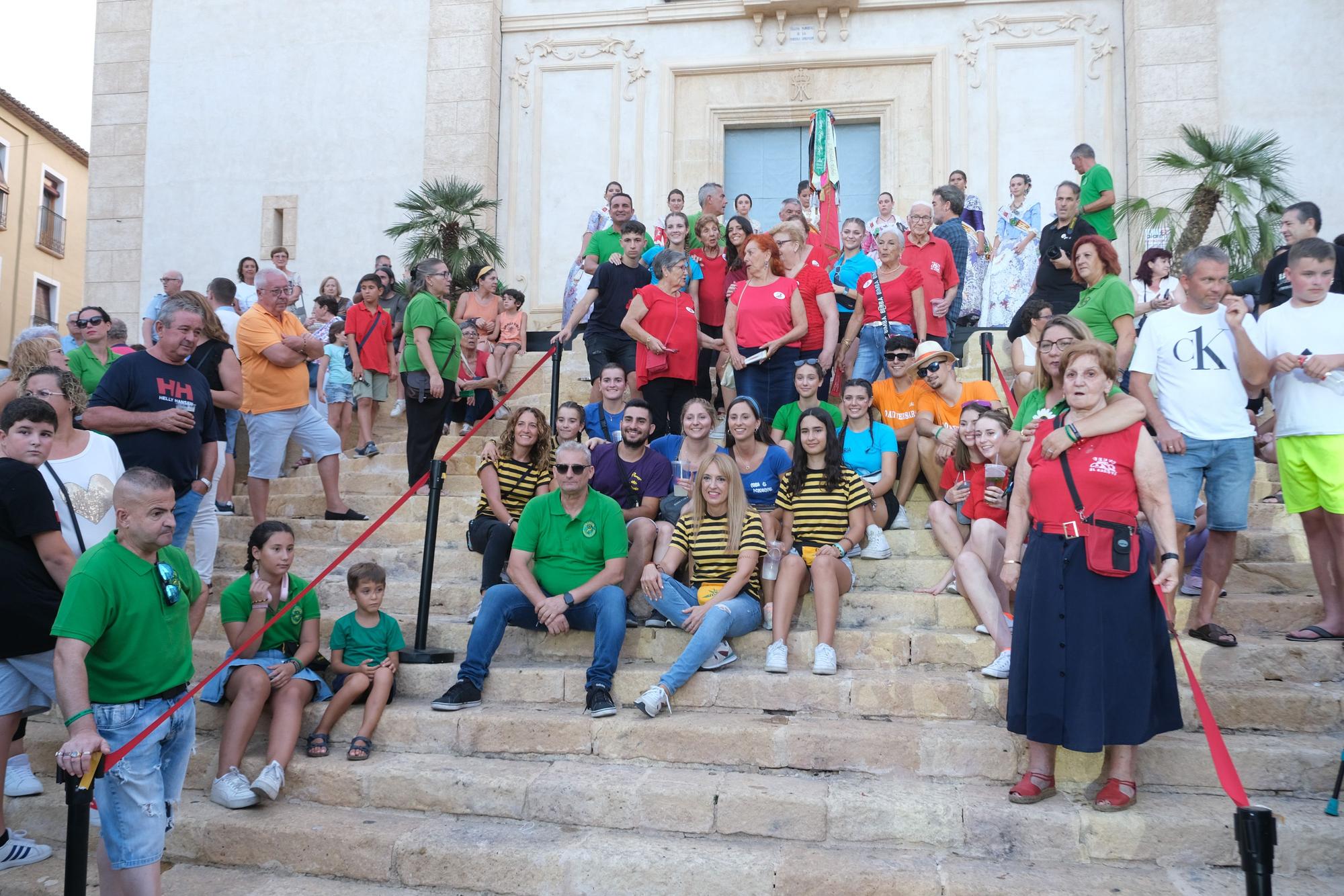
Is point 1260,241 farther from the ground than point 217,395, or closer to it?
farther from the ground

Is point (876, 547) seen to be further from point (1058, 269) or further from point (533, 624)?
point (1058, 269)

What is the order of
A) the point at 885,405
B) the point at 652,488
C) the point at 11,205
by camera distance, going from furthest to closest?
the point at 11,205 < the point at 885,405 < the point at 652,488

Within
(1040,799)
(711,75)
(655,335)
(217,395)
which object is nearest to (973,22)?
(711,75)

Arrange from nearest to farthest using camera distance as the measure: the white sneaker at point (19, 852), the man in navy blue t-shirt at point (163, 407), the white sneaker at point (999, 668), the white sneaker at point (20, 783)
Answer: the white sneaker at point (19, 852) < the white sneaker at point (20, 783) < the white sneaker at point (999, 668) < the man in navy blue t-shirt at point (163, 407)

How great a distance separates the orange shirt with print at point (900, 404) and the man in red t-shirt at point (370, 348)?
4727mm

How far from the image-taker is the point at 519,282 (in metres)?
14.7

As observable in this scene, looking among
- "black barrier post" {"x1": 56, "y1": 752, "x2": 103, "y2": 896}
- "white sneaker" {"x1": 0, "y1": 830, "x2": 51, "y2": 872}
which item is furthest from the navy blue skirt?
"white sneaker" {"x1": 0, "y1": 830, "x2": 51, "y2": 872}

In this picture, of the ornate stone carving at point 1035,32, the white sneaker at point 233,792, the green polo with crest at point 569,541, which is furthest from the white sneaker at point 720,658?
the ornate stone carving at point 1035,32

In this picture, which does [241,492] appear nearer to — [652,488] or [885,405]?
[652,488]

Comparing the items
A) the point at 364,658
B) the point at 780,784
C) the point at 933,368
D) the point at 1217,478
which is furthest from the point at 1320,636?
the point at 364,658

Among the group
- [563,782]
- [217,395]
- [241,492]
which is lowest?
[563,782]

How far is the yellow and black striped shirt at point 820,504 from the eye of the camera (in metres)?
5.91

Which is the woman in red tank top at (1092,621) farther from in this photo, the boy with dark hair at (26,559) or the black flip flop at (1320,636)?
the boy with dark hair at (26,559)

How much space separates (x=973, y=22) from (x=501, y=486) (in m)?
10.8
